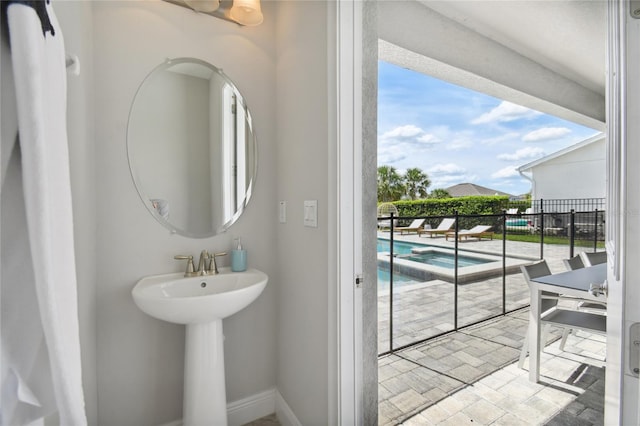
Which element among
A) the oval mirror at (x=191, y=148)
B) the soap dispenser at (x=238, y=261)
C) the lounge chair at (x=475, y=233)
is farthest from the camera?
the lounge chair at (x=475, y=233)

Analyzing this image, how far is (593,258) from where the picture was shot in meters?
0.80

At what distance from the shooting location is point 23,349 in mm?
520

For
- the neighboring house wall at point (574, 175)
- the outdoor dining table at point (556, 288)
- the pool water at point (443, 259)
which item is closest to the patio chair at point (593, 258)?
the outdoor dining table at point (556, 288)

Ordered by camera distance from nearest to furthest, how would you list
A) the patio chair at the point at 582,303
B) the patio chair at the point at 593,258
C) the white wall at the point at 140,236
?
1. the patio chair at the point at 593,258
2. the patio chair at the point at 582,303
3. the white wall at the point at 140,236

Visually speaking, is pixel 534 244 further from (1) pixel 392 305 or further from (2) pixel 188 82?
(2) pixel 188 82

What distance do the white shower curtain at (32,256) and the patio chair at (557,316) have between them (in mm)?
1288

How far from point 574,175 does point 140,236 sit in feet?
5.73

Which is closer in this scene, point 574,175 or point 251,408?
point 574,175

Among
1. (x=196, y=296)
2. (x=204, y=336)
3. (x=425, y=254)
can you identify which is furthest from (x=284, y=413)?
(x=425, y=254)

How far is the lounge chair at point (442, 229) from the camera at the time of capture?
2.40 metres

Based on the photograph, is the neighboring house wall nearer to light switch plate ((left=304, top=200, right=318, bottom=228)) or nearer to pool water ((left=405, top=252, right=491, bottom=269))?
light switch plate ((left=304, top=200, right=318, bottom=228))

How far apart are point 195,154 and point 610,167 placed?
5.41ft

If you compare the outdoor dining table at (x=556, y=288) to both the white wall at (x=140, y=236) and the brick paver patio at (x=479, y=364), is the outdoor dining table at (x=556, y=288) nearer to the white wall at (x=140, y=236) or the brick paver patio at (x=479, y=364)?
the brick paver patio at (x=479, y=364)

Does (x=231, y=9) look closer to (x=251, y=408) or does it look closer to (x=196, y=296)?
(x=196, y=296)
